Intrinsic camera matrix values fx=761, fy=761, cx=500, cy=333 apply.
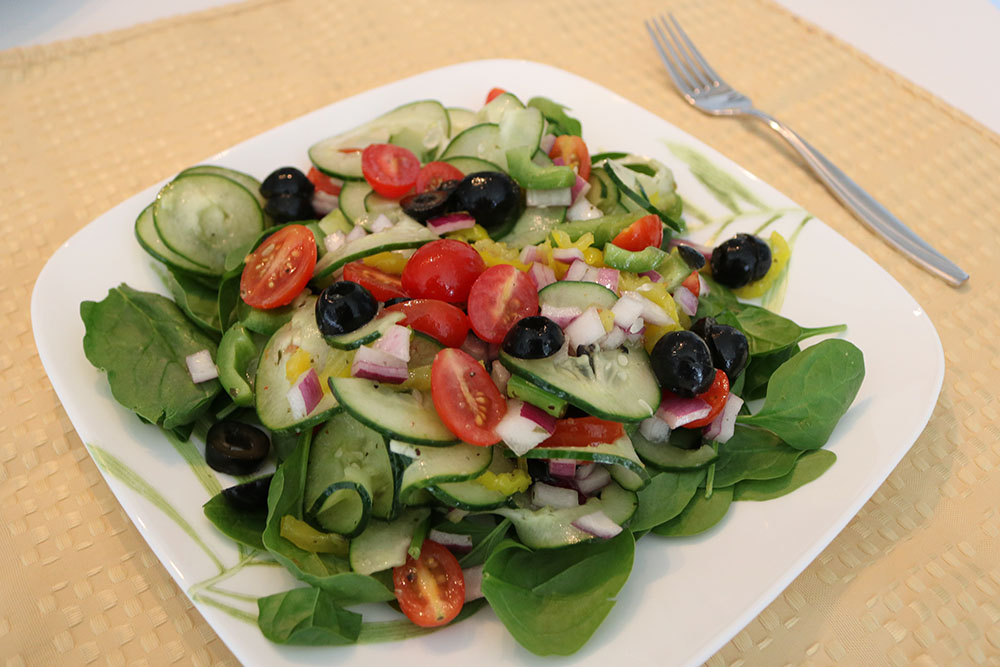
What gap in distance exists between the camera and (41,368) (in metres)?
2.44

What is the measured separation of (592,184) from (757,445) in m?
1.08

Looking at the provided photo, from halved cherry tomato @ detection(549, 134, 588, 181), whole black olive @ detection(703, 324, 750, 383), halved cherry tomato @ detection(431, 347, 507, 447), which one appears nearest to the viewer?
halved cherry tomato @ detection(431, 347, 507, 447)

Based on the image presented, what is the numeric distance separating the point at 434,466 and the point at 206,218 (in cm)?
129

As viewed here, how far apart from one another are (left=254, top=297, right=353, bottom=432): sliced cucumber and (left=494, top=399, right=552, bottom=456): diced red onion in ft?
1.45

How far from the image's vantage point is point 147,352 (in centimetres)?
212

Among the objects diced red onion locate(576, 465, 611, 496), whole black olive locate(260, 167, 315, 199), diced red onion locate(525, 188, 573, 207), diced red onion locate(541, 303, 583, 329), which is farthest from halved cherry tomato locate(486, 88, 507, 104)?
diced red onion locate(576, 465, 611, 496)

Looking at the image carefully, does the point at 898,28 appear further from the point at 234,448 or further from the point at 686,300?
the point at 234,448

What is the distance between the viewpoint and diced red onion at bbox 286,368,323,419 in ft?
6.16

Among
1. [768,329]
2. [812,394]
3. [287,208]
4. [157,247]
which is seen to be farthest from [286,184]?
[812,394]

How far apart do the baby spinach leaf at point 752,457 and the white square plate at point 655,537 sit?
0.08m

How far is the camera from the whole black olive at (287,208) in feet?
8.41

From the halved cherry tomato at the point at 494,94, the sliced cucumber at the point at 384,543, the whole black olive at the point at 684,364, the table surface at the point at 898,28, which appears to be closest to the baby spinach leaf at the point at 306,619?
the sliced cucumber at the point at 384,543

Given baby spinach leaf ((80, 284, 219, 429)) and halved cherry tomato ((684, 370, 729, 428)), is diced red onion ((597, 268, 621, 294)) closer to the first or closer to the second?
halved cherry tomato ((684, 370, 729, 428))

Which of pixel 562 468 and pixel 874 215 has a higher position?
pixel 874 215
